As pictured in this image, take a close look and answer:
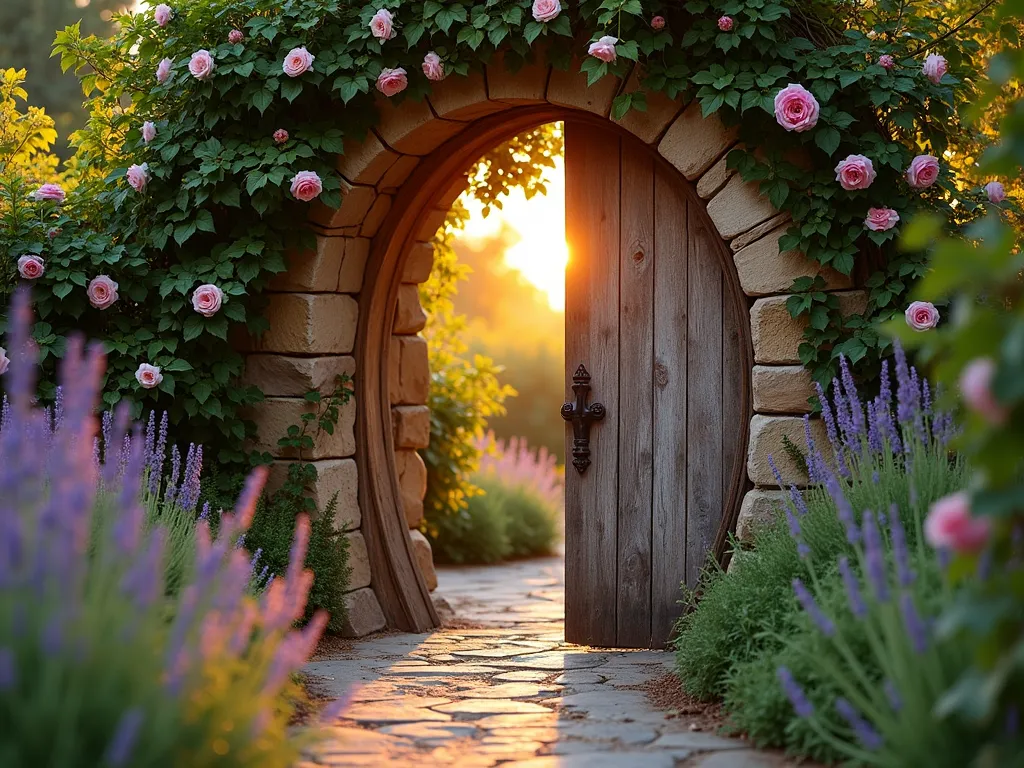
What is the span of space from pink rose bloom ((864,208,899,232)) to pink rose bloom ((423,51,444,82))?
1673 mm

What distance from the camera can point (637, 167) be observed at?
15.0 ft

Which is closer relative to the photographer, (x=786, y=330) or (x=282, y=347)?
(x=786, y=330)

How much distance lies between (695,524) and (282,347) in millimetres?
1835

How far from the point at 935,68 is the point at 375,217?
2.31 m

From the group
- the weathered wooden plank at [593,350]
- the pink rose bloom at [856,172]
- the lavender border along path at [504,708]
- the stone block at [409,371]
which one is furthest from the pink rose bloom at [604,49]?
the lavender border along path at [504,708]

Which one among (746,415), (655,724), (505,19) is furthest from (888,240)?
(655,724)

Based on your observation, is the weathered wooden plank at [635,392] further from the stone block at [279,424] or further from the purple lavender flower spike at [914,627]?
the purple lavender flower spike at [914,627]

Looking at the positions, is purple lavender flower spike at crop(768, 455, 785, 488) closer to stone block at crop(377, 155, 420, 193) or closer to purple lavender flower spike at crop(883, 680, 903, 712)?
purple lavender flower spike at crop(883, 680, 903, 712)

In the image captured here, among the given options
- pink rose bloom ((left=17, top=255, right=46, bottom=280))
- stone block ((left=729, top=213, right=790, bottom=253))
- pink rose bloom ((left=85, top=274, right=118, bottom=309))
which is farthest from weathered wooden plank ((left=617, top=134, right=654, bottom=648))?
pink rose bloom ((left=17, top=255, right=46, bottom=280))

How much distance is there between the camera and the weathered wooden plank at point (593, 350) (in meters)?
4.62

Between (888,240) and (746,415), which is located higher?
(888,240)

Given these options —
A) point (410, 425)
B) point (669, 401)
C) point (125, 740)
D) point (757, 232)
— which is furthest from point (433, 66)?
point (125, 740)

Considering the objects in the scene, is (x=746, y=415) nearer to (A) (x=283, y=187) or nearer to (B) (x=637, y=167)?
(B) (x=637, y=167)

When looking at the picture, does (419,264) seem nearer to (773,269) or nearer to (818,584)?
(773,269)
